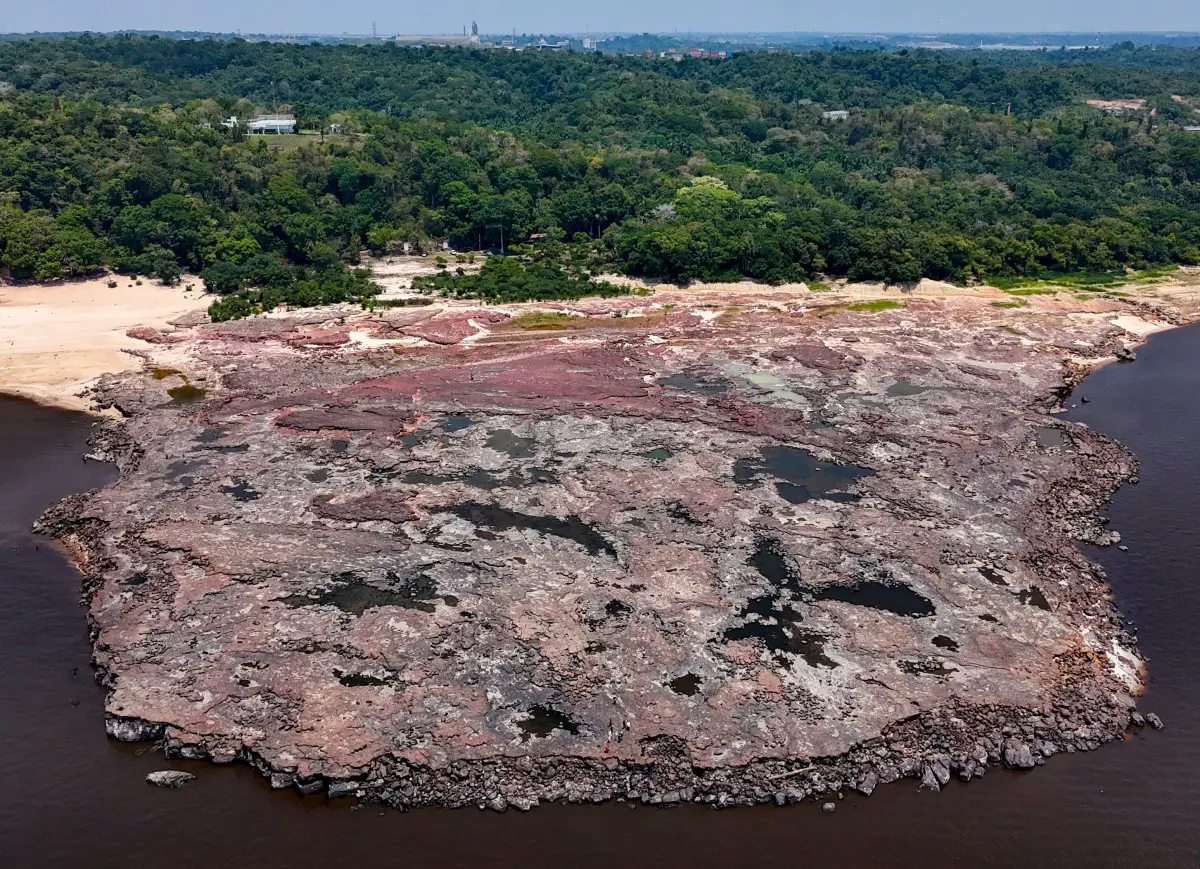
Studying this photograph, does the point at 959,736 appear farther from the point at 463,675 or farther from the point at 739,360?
the point at 739,360

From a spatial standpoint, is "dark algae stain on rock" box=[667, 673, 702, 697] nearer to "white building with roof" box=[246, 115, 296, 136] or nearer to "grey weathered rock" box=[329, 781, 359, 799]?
"grey weathered rock" box=[329, 781, 359, 799]

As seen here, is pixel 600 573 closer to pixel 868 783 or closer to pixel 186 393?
pixel 868 783

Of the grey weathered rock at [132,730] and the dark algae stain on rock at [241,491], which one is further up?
the dark algae stain on rock at [241,491]

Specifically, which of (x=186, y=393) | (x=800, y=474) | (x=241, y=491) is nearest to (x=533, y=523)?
(x=800, y=474)

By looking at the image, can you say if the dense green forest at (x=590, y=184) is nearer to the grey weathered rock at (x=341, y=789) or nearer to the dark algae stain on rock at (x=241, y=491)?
the dark algae stain on rock at (x=241, y=491)

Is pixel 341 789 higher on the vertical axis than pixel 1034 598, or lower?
lower

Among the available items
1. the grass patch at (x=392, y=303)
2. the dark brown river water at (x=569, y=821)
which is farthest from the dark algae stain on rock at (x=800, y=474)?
the grass patch at (x=392, y=303)

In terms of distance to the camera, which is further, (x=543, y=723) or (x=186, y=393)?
(x=186, y=393)

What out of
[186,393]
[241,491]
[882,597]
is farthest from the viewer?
[186,393]
